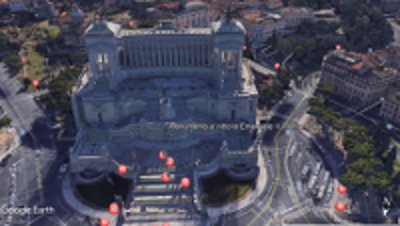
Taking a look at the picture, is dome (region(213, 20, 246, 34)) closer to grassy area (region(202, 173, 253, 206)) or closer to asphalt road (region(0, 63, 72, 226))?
grassy area (region(202, 173, 253, 206))

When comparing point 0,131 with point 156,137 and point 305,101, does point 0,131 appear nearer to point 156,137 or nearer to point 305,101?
point 156,137

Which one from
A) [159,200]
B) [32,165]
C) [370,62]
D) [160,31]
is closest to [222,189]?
[159,200]

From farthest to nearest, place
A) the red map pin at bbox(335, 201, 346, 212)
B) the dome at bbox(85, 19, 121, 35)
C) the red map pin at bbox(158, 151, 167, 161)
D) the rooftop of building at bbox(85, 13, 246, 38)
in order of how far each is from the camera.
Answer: the rooftop of building at bbox(85, 13, 246, 38), the dome at bbox(85, 19, 121, 35), the red map pin at bbox(158, 151, 167, 161), the red map pin at bbox(335, 201, 346, 212)

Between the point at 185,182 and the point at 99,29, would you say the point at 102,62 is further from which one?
the point at 185,182

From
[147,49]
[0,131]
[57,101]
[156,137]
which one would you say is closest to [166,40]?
[147,49]

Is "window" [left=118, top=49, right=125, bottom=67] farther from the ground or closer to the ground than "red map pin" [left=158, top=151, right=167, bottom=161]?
farther from the ground

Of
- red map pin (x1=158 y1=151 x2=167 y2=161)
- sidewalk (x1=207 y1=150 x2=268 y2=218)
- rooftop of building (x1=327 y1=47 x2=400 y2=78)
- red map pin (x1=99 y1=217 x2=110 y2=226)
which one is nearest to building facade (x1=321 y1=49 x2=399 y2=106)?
rooftop of building (x1=327 y1=47 x2=400 y2=78)
